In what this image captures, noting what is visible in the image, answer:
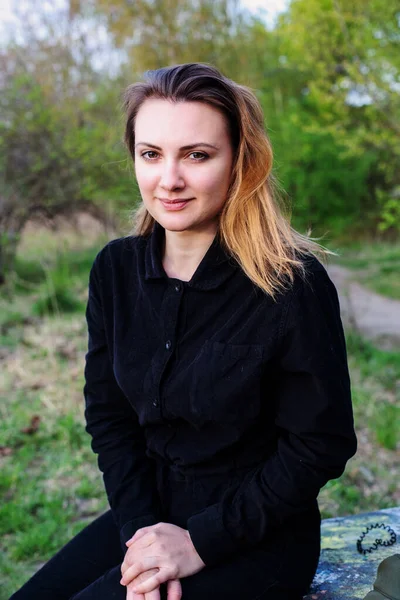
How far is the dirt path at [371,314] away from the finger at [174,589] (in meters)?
4.24

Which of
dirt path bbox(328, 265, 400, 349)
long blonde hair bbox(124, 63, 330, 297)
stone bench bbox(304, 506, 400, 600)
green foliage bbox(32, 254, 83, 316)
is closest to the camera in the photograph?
long blonde hair bbox(124, 63, 330, 297)

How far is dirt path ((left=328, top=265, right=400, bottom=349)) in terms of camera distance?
6.46m

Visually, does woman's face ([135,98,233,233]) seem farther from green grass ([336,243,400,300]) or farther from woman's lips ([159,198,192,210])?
green grass ([336,243,400,300])

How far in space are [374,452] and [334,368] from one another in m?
2.58

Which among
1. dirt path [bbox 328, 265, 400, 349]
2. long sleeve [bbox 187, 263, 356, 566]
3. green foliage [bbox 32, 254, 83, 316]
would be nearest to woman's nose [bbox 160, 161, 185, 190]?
long sleeve [bbox 187, 263, 356, 566]

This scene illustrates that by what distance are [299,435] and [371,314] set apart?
6.38 m

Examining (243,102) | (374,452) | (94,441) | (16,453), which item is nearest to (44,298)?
(16,453)

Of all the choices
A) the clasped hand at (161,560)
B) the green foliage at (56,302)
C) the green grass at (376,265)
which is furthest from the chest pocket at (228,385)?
the green grass at (376,265)

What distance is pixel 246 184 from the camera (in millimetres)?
1751

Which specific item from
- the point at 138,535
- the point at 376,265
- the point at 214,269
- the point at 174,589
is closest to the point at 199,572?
the point at 174,589

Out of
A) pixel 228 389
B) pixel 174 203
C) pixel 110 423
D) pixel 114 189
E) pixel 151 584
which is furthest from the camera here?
pixel 114 189

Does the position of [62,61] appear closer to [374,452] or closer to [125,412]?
[374,452]

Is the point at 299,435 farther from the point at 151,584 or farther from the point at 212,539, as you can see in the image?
the point at 151,584

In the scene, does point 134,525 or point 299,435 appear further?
point 134,525
